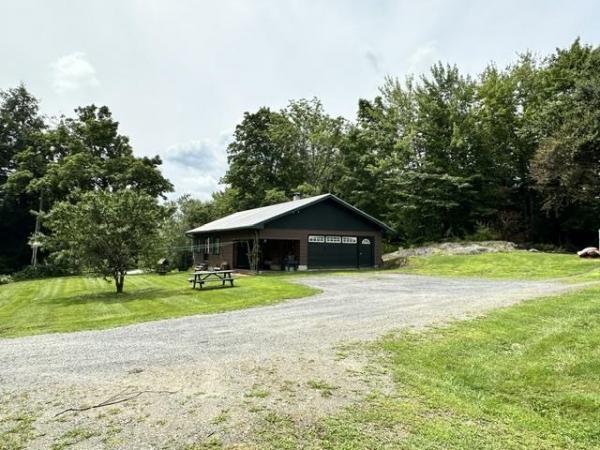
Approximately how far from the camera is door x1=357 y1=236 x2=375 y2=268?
27.2 meters

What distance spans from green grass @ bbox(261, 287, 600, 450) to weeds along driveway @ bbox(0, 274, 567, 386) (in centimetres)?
127

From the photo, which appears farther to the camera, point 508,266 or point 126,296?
point 508,266

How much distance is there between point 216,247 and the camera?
30.0 m

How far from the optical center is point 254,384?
5008mm

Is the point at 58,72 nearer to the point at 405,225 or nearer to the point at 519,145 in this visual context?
the point at 405,225

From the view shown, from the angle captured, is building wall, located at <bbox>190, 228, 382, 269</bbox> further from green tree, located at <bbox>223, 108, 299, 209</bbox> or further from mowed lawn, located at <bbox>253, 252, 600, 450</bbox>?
mowed lawn, located at <bbox>253, 252, 600, 450</bbox>

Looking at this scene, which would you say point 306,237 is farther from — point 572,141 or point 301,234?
point 572,141

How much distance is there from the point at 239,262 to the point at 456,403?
23.9 metres

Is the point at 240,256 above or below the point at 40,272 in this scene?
above

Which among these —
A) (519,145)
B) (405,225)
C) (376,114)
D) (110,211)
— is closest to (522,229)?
(519,145)

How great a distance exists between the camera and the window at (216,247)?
29584mm

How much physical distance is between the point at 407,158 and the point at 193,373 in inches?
1200

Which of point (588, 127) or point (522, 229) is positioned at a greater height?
point (588, 127)

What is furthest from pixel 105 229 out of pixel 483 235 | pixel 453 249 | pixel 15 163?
pixel 15 163
